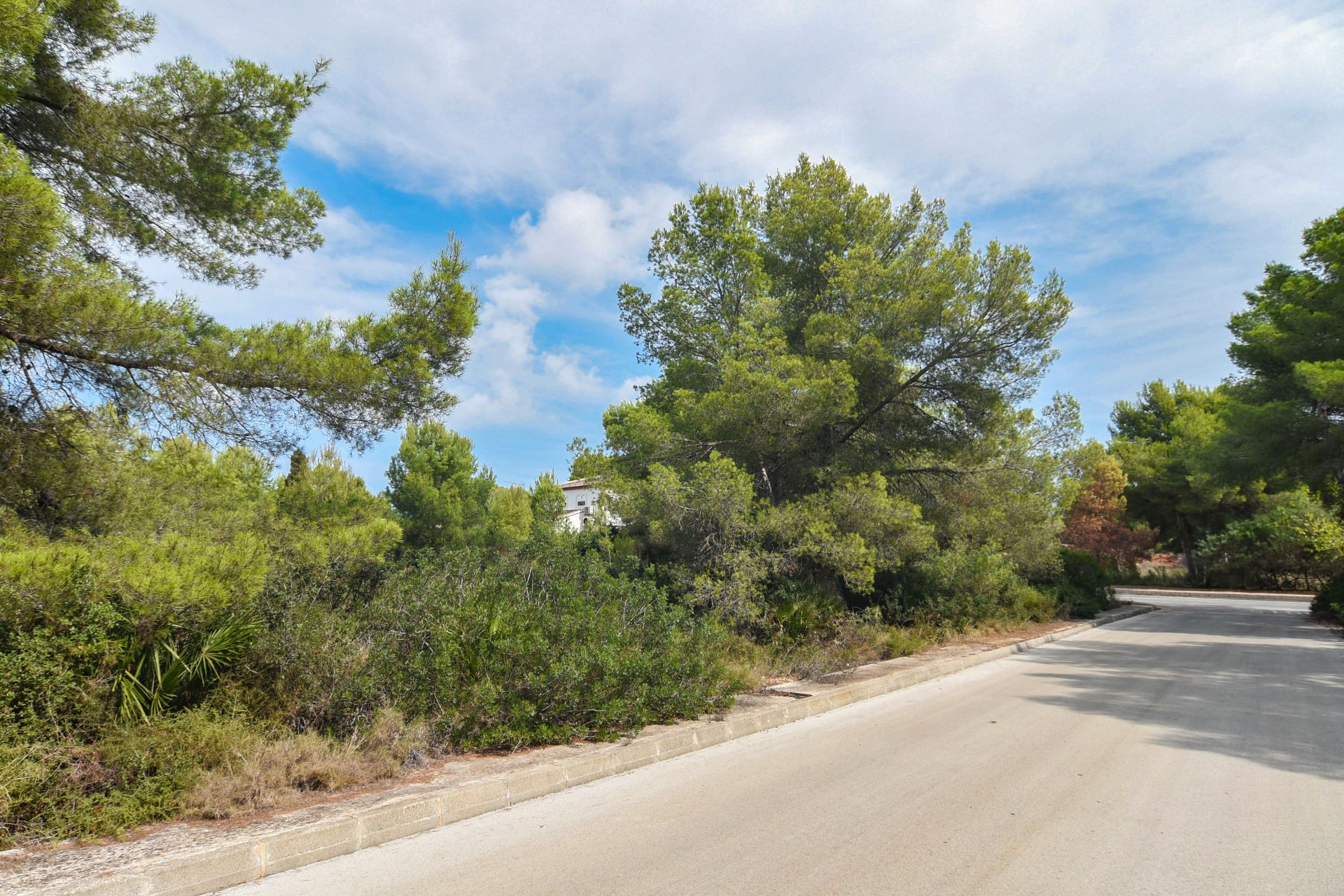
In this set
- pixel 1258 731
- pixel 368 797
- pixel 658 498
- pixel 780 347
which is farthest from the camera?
pixel 780 347

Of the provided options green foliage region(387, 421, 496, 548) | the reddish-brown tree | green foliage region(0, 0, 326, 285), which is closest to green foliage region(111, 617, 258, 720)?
green foliage region(0, 0, 326, 285)

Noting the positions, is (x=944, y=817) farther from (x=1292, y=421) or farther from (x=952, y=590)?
(x=1292, y=421)

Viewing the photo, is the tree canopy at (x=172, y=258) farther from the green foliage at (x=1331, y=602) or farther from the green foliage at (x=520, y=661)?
the green foliage at (x=1331, y=602)

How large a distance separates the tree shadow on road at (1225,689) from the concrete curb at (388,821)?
4.46 m

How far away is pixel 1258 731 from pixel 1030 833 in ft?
15.9

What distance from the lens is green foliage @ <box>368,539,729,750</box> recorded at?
21.6ft

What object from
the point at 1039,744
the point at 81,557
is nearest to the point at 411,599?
the point at 81,557

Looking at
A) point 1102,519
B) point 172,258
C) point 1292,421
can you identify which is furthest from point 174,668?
point 1102,519

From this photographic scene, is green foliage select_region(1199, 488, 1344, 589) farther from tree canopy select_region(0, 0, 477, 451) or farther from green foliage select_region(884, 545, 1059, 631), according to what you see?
tree canopy select_region(0, 0, 477, 451)

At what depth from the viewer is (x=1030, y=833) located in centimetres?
471

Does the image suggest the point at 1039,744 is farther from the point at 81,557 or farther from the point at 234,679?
the point at 81,557

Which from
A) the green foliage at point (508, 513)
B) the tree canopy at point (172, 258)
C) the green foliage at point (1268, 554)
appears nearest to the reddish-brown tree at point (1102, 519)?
the green foliage at point (1268, 554)

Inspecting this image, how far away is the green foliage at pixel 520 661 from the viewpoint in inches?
260

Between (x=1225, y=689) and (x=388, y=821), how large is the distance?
11.3 metres
